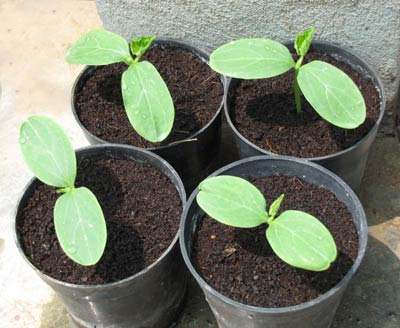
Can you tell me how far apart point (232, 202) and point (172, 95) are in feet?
1.97

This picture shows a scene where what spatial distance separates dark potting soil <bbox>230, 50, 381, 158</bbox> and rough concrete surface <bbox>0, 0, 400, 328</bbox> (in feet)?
1.15

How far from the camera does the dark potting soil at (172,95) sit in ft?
5.86

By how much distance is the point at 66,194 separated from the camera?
1.45 m

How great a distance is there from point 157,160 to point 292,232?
50cm

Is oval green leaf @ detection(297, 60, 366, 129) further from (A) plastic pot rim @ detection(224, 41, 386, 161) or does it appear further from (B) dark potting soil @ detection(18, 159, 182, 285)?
(B) dark potting soil @ detection(18, 159, 182, 285)

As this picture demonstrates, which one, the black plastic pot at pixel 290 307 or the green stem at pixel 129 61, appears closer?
the black plastic pot at pixel 290 307

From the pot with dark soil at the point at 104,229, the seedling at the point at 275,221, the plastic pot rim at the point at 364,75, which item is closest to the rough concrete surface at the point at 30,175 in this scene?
the pot with dark soil at the point at 104,229

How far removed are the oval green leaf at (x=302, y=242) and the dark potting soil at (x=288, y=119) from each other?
376 mm

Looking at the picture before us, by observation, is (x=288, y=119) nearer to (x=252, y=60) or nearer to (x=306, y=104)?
(x=306, y=104)

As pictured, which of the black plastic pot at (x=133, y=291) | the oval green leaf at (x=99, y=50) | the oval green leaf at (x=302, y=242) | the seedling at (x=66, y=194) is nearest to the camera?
the oval green leaf at (x=302, y=242)

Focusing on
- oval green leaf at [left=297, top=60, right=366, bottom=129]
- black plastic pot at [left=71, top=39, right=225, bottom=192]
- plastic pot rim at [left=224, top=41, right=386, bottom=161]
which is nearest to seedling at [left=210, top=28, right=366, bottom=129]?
oval green leaf at [left=297, top=60, right=366, bottom=129]

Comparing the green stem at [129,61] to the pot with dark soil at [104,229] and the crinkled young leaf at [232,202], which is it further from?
the crinkled young leaf at [232,202]

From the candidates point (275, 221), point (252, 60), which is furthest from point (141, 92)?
point (275, 221)

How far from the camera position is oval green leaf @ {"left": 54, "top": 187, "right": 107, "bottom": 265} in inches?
52.8
